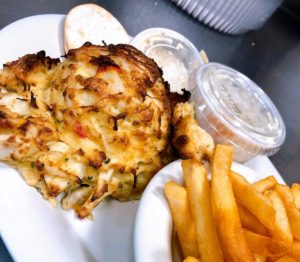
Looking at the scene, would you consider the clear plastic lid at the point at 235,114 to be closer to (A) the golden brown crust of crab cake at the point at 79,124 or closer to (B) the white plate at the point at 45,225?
(A) the golden brown crust of crab cake at the point at 79,124

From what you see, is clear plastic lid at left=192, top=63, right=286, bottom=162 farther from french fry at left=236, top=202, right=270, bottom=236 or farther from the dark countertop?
the dark countertop

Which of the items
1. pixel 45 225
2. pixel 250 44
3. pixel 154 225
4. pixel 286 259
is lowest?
pixel 250 44

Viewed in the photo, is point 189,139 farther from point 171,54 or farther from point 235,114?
point 171,54

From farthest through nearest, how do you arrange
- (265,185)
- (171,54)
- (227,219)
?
(171,54) < (265,185) < (227,219)

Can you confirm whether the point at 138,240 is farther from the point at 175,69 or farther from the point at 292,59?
the point at 292,59

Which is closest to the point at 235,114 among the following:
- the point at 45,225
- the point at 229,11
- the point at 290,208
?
the point at 290,208

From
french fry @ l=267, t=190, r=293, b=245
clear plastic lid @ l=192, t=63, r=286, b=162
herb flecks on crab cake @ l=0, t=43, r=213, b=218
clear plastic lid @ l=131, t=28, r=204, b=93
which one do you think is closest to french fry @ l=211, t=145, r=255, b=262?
french fry @ l=267, t=190, r=293, b=245

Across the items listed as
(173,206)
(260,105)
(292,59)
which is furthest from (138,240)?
(292,59)

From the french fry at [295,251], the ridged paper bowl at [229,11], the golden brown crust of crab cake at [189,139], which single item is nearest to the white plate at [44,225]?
the golden brown crust of crab cake at [189,139]
